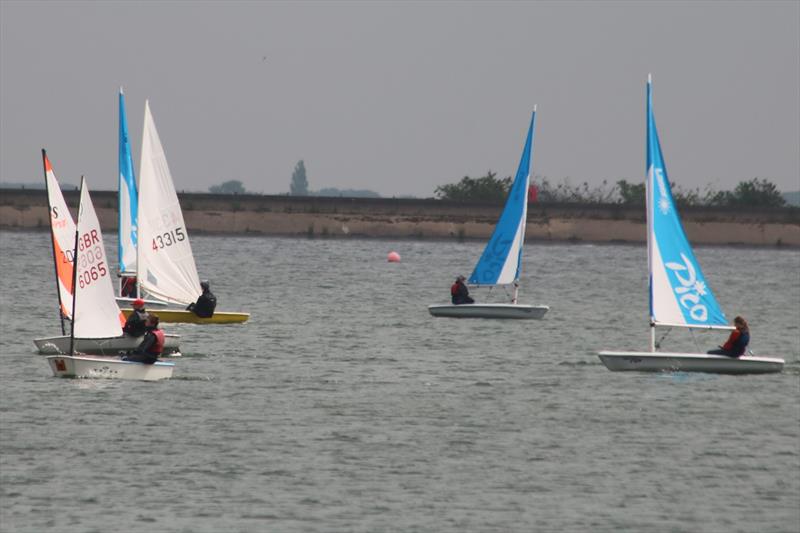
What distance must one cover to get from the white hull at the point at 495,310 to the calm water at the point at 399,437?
1.44ft

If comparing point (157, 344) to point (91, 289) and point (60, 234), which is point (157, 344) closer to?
point (91, 289)

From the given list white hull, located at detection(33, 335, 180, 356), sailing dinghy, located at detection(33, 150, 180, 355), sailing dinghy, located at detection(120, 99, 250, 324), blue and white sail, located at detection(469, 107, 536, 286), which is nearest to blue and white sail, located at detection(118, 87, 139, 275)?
sailing dinghy, located at detection(120, 99, 250, 324)

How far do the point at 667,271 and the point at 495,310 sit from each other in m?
15.5

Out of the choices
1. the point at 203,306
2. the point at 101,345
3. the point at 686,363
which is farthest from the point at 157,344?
the point at 203,306

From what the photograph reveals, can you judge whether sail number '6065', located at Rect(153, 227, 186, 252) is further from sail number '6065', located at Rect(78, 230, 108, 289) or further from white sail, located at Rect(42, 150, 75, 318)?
sail number '6065', located at Rect(78, 230, 108, 289)

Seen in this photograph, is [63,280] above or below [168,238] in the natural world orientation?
below

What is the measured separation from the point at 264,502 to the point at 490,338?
24.7 meters

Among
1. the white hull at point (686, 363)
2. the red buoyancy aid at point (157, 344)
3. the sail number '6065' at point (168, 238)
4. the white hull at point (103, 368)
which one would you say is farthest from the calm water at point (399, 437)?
the sail number '6065' at point (168, 238)

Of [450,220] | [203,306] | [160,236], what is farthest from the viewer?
[450,220]

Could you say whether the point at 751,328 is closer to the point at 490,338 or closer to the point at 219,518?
the point at 490,338

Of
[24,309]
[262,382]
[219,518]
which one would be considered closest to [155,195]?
[24,309]

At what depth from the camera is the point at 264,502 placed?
904 inches

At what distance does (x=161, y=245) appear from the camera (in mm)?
46500

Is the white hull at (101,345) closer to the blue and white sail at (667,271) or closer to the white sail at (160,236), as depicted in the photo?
the white sail at (160,236)
